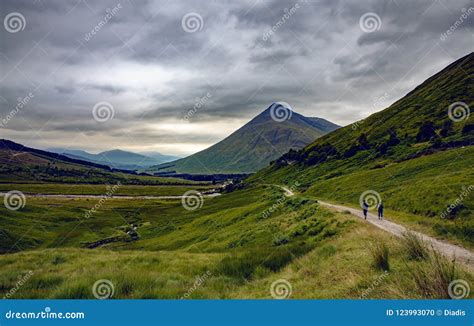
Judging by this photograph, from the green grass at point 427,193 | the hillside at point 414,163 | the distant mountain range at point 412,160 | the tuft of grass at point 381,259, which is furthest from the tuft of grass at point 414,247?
the distant mountain range at point 412,160

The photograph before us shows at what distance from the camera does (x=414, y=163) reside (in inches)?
2672

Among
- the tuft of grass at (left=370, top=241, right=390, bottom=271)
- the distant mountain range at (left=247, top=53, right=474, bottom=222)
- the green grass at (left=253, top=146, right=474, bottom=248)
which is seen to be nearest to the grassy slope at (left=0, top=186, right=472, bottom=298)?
the tuft of grass at (left=370, top=241, right=390, bottom=271)

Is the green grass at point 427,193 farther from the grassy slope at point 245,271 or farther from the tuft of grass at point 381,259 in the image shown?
the tuft of grass at point 381,259

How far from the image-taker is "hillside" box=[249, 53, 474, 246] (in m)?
31.9

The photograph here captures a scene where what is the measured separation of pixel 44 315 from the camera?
30.6 ft

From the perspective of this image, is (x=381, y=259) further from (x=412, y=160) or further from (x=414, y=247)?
(x=412, y=160)

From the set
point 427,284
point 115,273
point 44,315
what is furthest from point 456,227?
point 44,315

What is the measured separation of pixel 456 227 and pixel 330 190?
5218 centimetres

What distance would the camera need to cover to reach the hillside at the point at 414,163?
105 feet

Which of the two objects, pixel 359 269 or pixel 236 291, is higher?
pixel 359 269

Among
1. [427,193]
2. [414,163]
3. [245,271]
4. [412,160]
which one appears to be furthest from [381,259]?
[412,160]

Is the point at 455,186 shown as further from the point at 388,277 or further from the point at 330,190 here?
the point at 330,190

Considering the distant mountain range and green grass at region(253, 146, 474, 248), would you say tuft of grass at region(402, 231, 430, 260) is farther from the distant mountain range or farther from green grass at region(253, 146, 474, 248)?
the distant mountain range

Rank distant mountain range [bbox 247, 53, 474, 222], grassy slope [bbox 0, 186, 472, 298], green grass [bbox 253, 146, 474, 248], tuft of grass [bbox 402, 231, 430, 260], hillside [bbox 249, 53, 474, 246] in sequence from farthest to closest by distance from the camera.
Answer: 1. distant mountain range [bbox 247, 53, 474, 222]
2. hillside [bbox 249, 53, 474, 246]
3. green grass [bbox 253, 146, 474, 248]
4. tuft of grass [bbox 402, 231, 430, 260]
5. grassy slope [bbox 0, 186, 472, 298]
